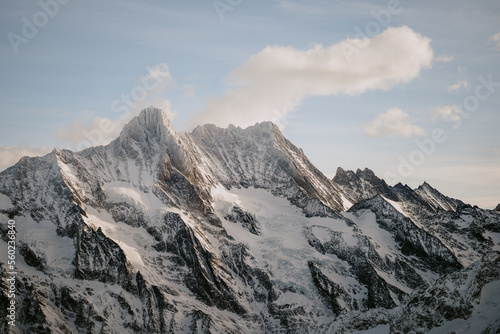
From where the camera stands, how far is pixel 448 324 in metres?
113

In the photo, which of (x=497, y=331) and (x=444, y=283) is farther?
(x=444, y=283)

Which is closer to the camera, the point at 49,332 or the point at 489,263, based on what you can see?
the point at 489,263

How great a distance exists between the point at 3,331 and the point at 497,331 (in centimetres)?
16257

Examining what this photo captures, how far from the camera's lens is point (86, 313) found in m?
198

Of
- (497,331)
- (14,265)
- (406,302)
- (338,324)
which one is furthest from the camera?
(14,265)

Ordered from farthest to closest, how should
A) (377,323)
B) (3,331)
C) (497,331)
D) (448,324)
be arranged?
(3,331) < (377,323) < (448,324) < (497,331)

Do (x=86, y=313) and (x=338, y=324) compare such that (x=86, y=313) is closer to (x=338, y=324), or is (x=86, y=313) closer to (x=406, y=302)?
(x=338, y=324)

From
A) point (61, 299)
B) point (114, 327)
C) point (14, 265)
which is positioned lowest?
point (114, 327)

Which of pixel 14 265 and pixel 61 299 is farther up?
pixel 14 265

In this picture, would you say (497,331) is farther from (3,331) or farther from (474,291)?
(3,331)

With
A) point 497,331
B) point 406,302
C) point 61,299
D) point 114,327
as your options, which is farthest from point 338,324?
point 61,299

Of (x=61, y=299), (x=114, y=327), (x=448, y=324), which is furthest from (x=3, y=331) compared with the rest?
(x=448, y=324)

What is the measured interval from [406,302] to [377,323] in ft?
50.6

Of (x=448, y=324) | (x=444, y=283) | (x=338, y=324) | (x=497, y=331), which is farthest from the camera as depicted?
(x=338, y=324)
